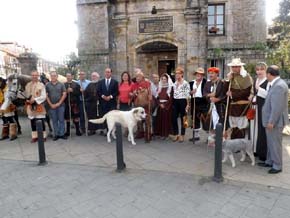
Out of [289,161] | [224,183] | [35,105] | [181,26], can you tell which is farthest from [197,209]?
[181,26]

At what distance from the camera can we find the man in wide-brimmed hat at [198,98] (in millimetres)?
7025

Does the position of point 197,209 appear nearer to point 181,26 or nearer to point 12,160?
point 12,160

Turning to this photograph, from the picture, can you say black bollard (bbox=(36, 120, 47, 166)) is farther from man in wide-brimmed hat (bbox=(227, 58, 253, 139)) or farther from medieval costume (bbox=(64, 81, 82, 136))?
man in wide-brimmed hat (bbox=(227, 58, 253, 139))

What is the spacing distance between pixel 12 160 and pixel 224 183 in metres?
4.79

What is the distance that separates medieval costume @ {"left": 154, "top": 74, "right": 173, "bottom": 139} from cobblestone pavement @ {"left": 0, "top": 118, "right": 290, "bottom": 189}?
32 centimetres

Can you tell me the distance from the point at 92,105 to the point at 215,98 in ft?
13.2

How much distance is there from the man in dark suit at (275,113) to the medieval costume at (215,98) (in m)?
1.24

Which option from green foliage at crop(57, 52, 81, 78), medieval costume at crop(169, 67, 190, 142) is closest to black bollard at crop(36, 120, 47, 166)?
medieval costume at crop(169, 67, 190, 142)

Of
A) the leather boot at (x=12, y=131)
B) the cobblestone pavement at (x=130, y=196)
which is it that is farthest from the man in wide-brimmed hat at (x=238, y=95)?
the leather boot at (x=12, y=131)

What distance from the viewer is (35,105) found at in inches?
295

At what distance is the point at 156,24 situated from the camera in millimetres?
13891

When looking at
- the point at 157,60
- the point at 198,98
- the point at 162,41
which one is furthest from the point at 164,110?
the point at 157,60

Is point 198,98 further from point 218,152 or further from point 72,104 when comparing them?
point 72,104

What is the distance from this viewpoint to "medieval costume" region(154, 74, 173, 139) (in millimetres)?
7352
